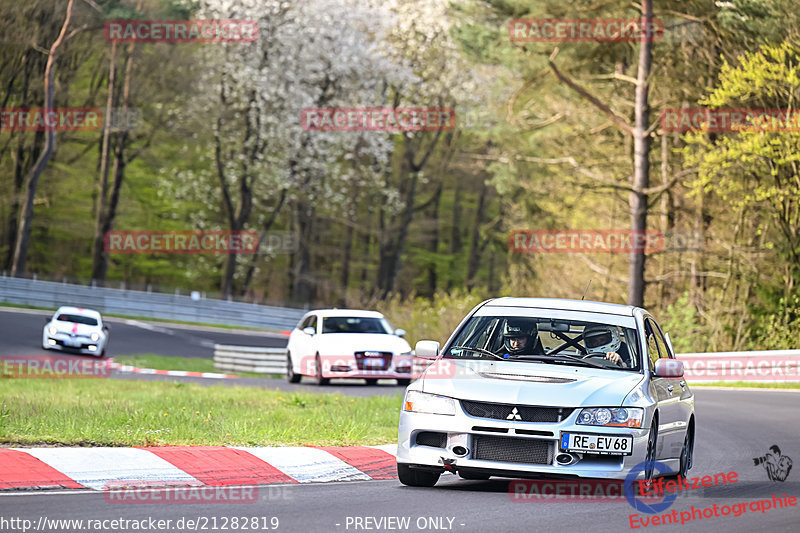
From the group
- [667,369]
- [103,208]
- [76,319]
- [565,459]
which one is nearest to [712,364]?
[76,319]

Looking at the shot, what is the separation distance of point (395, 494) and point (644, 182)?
91.5 feet

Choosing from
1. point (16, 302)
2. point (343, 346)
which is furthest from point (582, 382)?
point (16, 302)

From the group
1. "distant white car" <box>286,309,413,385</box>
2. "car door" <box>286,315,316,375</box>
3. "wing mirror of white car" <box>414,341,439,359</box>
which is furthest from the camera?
"car door" <box>286,315,316,375</box>

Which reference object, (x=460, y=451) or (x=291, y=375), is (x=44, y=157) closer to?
(x=291, y=375)

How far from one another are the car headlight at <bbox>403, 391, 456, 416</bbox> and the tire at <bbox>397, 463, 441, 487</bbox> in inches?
19.2

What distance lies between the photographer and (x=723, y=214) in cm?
3741

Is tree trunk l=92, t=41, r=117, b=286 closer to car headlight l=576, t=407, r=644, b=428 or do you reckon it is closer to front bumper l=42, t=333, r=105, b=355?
front bumper l=42, t=333, r=105, b=355

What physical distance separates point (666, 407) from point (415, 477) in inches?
84.0

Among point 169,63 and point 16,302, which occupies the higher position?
point 169,63

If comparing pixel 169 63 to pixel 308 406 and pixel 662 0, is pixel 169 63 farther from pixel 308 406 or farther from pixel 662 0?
pixel 308 406

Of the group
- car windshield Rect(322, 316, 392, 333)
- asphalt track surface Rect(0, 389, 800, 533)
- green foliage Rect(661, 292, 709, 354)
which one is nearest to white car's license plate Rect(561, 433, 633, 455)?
asphalt track surface Rect(0, 389, 800, 533)

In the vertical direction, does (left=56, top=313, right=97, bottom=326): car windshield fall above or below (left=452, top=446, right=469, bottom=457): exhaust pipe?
below

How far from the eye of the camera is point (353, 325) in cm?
2689

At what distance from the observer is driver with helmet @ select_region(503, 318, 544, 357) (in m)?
10.3
